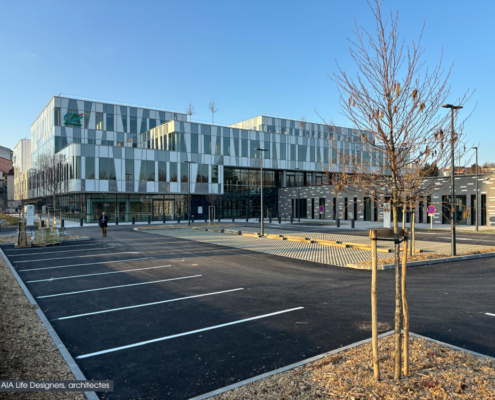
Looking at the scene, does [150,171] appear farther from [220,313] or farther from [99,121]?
[220,313]

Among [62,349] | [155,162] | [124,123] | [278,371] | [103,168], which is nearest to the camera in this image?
[278,371]

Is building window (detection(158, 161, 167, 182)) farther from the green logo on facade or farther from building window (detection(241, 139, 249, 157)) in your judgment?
the green logo on facade

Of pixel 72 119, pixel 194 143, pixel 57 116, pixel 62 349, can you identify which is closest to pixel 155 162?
pixel 194 143

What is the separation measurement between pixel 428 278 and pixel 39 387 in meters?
10.1

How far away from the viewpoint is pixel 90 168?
137 ft

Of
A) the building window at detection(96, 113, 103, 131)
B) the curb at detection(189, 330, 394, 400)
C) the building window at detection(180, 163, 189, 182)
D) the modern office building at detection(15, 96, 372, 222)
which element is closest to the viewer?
the curb at detection(189, 330, 394, 400)

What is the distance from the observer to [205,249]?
17922 millimetres

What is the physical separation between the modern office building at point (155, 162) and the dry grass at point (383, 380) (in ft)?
123

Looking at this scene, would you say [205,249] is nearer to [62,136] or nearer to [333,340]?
[333,340]

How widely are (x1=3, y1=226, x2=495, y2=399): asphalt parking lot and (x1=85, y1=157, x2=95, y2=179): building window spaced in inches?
1191

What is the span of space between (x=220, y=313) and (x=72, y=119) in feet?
179

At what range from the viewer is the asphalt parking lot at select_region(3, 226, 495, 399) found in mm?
4977

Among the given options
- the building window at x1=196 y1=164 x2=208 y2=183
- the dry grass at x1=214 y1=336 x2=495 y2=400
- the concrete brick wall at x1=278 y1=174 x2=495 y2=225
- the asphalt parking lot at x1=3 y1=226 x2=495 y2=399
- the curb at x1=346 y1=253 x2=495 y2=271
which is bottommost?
the asphalt parking lot at x1=3 y1=226 x2=495 y2=399

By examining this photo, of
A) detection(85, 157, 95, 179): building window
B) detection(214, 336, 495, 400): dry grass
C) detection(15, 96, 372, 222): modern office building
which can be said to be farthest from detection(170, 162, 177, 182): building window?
detection(214, 336, 495, 400): dry grass
